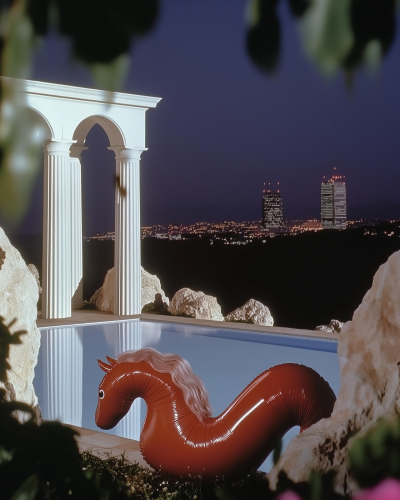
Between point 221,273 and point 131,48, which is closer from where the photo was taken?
point 131,48

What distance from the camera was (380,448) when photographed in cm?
136

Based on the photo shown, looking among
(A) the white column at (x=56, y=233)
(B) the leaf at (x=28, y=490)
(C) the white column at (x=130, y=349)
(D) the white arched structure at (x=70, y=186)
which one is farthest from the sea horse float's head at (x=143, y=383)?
(A) the white column at (x=56, y=233)

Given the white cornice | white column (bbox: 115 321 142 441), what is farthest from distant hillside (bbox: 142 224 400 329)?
the white cornice

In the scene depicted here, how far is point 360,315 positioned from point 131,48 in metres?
3.45

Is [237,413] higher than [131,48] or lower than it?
lower

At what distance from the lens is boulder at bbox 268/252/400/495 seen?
11.9ft

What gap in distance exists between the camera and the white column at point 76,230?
64.9 ft

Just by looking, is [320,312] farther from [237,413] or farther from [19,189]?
[19,189]

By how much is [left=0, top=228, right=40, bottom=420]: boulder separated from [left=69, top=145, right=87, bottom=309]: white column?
12.2 m

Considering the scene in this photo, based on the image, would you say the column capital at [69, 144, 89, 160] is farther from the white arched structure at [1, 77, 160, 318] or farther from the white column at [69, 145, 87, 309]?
the white arched structure at [1, 77, 160, 318]

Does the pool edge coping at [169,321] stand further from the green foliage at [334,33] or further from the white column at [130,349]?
the green foliage at [334,33]

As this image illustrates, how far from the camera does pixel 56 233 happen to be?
58.3ft

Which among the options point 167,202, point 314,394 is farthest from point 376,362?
point 167,202

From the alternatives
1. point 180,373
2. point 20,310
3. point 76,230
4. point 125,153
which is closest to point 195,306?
point 76,230
